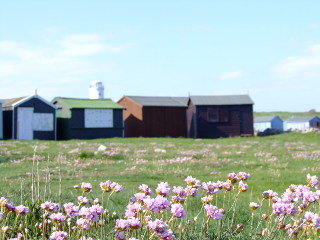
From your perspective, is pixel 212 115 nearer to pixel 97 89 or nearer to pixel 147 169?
pixel 97 89

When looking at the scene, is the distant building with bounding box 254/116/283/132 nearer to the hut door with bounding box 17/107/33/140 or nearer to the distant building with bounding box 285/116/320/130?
the distant building with bounding box 285/116/320/130

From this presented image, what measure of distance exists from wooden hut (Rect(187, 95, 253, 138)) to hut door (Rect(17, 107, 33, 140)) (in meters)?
21.5

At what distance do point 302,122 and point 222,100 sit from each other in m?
37.8

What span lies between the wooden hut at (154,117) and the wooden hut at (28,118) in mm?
11992

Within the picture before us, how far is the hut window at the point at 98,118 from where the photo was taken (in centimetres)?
5316

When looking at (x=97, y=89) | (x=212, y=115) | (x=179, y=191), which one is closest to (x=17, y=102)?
(x=97, y=89)

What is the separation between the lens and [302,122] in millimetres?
94250

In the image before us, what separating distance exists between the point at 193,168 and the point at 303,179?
5.79 m

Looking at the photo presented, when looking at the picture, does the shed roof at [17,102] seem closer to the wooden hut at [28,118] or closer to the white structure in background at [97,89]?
the wooden hut at [28,118]

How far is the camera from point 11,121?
4838cm

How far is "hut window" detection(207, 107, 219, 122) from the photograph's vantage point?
61.3 meters

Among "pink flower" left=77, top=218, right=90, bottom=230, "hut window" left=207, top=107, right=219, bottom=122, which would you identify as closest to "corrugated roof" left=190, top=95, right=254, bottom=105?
"hut window" left=207, top=107, right=219, bottom=122

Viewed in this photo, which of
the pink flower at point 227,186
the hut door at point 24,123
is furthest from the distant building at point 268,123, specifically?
the pink flower at point 227,186

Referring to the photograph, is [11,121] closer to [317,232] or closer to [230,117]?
[230,117]
